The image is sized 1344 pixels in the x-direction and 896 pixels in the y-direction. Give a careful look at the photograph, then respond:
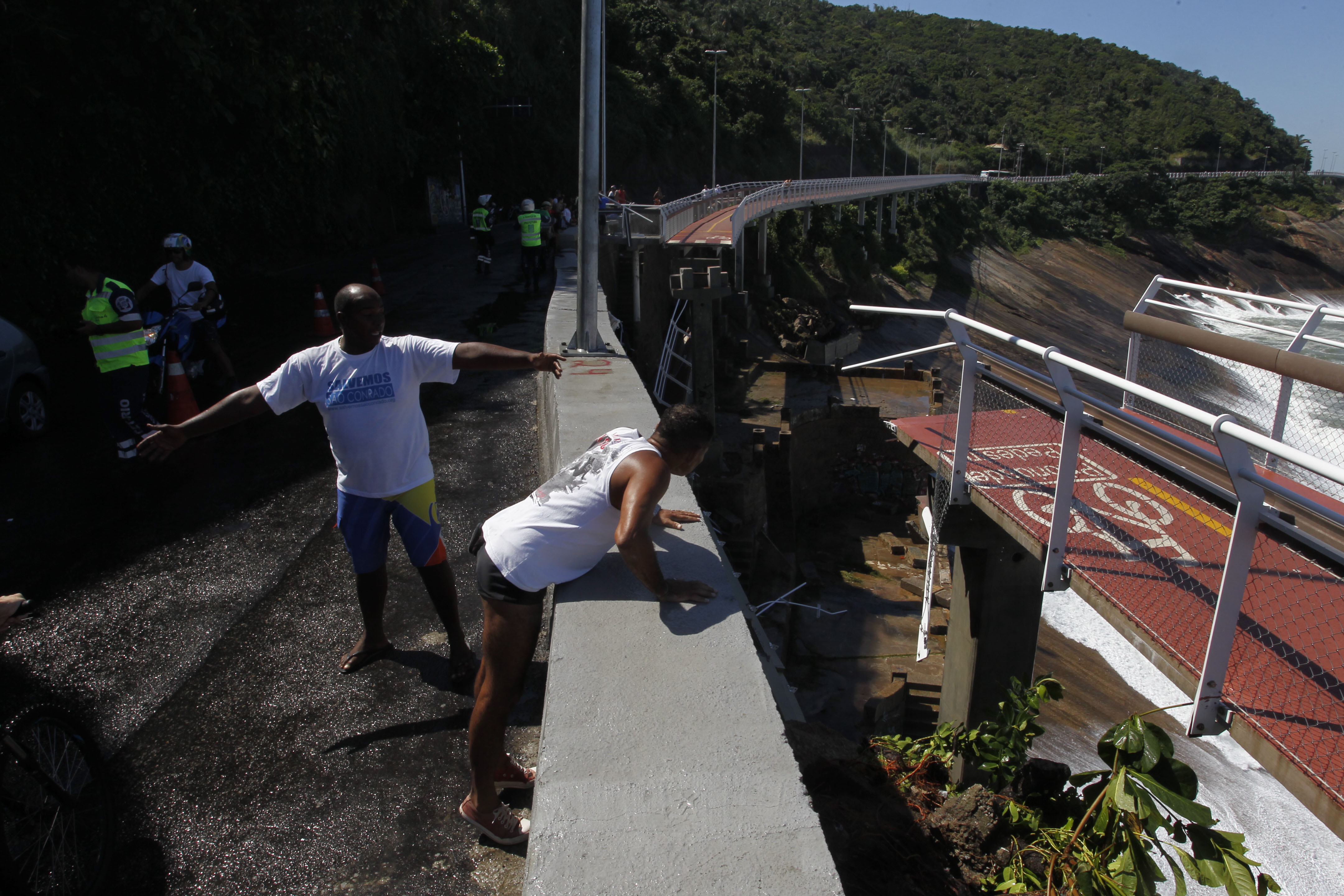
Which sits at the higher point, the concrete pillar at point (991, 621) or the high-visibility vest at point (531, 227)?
the high-visibility vest at point (531, 227)

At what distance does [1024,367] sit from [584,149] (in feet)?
12.4

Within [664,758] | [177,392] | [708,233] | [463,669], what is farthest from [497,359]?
[708,233]

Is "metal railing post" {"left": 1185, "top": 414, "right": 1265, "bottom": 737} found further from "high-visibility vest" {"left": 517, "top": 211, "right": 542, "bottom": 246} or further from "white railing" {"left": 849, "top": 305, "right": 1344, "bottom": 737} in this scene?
"high-visibility vest" {"left": 517, "top": 211, "right": 542, "bottom": 246}

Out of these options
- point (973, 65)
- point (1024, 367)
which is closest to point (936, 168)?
point (973, 65)

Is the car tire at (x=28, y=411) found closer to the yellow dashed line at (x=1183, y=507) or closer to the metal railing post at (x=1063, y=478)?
the metal railing post at (x=1063, y=478)

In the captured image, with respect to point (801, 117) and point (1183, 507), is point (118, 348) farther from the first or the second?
point (801, 117)

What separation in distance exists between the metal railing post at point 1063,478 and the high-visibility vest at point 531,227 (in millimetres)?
10891

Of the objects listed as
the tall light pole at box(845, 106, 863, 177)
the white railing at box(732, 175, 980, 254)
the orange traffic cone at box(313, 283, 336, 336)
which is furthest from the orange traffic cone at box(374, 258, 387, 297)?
the tall light pole at box(845, 106, 863, 177)

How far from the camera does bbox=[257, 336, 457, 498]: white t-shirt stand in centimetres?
358

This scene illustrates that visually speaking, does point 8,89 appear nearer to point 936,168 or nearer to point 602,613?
point 602,613

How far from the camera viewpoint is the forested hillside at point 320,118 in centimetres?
1056

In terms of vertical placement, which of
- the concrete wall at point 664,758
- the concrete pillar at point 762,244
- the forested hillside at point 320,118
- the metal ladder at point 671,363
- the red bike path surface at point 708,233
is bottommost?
the metal ladder at point 671,363

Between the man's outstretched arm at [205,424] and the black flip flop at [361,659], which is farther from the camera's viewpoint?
the black flip flop at [361,659]

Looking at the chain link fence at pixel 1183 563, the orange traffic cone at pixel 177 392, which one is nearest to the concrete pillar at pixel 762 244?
the orange traffic cone at pixel 177 392
